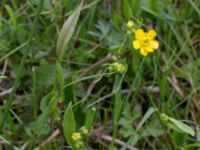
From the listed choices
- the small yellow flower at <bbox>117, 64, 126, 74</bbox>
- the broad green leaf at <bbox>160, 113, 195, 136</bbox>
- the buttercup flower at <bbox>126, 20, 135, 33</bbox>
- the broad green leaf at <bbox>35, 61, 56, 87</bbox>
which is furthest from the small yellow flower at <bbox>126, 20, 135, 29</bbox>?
the broad green leaf at <bbox>35, 61, 56, 87</bbox>

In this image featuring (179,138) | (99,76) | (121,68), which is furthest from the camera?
(99,76)

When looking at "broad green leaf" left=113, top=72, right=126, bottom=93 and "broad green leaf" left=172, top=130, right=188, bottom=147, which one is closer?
"broad green leaf" left=113, top=72, right=126, bottom=93

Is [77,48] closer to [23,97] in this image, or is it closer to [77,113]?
[23,97]

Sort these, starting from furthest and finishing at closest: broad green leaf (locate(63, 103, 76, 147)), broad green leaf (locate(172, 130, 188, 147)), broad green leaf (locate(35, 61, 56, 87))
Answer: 1. broad green leaf (locate(35, 61, 56, 87))
2. broad green leaf (locate(172, 130, 188, 147))
3. broad green leaf (locate(63, 103, 76, 147))

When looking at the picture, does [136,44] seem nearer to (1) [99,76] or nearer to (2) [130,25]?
(2) [130,25]

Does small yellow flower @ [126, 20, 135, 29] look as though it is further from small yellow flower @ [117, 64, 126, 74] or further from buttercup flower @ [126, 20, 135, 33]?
small yellow flower @ [117, 64, 126, 74]

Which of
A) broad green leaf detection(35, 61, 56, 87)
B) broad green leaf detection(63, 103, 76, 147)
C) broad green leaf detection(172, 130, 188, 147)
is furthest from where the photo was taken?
Answer: broad green leaf detection(35, 61, 56, 87)

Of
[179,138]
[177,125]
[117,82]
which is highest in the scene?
[117,82]

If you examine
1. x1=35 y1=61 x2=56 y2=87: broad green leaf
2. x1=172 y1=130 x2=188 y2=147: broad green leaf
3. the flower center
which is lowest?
x1=172 y1=130 x2=188 y2=147: broad green leaf

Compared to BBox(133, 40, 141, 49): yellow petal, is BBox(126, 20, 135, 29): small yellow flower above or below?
above

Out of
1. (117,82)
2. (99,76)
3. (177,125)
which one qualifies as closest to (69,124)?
(117,82)
